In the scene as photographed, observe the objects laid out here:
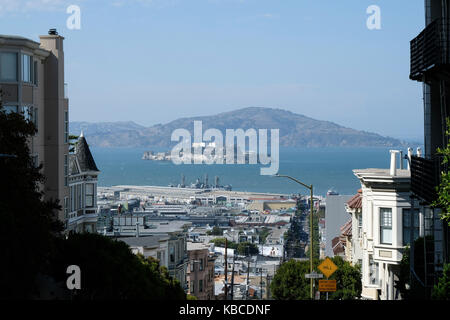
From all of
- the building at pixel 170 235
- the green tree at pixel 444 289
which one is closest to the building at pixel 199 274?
the building at pixel 170 235

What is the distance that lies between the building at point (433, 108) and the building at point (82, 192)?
2639 centimetres

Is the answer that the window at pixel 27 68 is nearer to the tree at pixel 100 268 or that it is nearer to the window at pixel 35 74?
the window at pixel 35 74

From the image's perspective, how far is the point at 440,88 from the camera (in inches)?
1077

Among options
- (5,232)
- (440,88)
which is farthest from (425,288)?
(5,232)

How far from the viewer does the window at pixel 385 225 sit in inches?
1678

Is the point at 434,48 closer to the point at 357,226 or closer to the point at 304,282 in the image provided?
the point at 357,226

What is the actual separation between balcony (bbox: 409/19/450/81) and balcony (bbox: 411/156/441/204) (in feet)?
9.26

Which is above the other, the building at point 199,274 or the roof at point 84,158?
the roof at point 84,158

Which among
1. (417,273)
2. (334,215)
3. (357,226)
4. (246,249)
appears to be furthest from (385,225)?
(246,249)

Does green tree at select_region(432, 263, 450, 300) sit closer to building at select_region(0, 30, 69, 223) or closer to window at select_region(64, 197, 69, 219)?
building at select_region(0, 30, 69, 223)

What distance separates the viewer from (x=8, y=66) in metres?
40.6

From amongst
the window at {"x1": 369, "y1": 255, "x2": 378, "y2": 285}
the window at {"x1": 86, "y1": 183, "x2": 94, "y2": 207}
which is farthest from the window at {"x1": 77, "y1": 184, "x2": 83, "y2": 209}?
the window at {"x1": 369, "y1": 255, "x2": 378, "y2": 285}
